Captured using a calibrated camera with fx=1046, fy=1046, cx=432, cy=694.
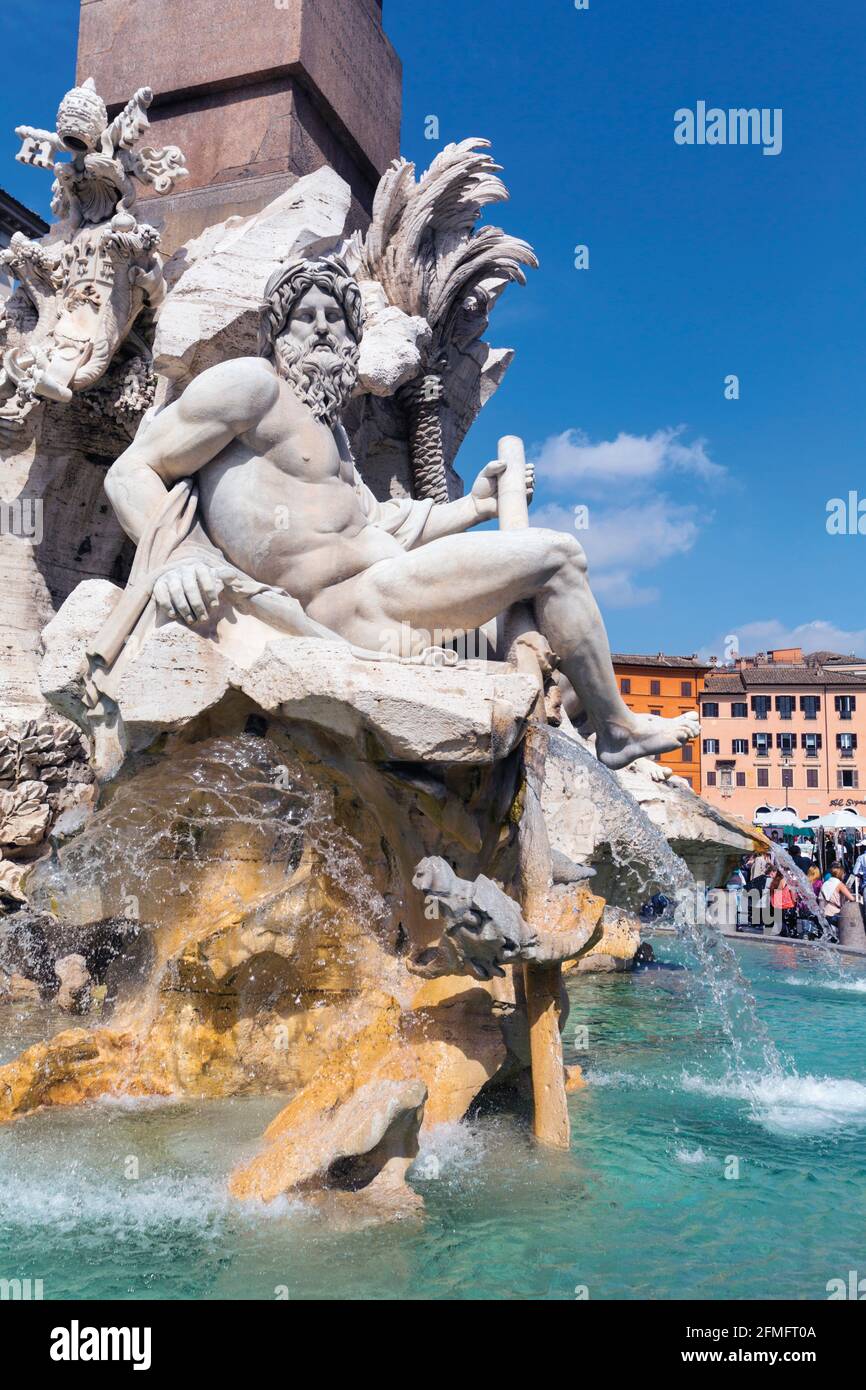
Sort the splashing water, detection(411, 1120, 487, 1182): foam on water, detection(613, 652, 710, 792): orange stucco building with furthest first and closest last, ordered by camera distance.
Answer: detection(613, 652, 710, 792): orange stucco building, the splashing water, detection(411, 1120, 487, 1182): foam on water

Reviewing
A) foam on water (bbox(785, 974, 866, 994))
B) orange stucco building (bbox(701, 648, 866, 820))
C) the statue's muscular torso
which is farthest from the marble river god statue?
orange stucco building (bbox(701, 648, 866, 820))

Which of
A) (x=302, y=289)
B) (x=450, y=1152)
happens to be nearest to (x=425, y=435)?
(x=302, y=289)

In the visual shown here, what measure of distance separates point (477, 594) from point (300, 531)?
2.50 ft

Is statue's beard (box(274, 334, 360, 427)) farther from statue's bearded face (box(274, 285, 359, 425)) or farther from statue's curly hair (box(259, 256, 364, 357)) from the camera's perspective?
statue's curly hair (box(259, 256, 364, 357))

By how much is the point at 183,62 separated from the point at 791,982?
8398mm

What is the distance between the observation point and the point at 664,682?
51469 mm

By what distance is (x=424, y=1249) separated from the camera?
2.87 meters

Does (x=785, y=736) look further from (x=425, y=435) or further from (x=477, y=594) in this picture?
(x=477, y=594)

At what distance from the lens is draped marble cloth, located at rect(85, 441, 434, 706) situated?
13.0ft

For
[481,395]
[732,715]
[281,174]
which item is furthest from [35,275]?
[732,715]

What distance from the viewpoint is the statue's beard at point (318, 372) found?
432 centimetres

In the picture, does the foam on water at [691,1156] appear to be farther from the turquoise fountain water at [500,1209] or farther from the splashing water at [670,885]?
the splashing water at [670,885]

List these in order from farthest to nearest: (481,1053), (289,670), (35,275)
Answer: (35,275) → (481,1053) → (289,670)
